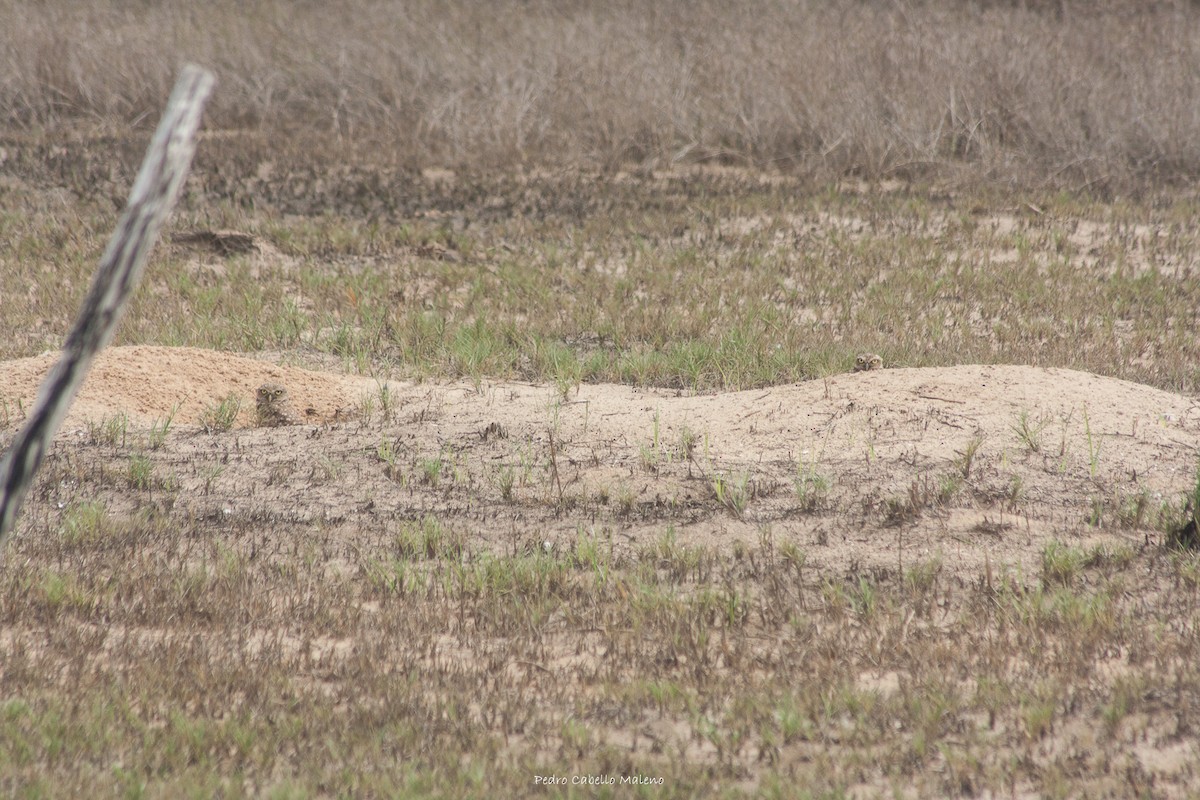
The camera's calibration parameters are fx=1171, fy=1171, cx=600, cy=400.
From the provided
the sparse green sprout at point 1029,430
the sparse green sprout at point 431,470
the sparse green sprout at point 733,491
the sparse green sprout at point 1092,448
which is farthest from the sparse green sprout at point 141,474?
the sparse green sprout at point 1092,448

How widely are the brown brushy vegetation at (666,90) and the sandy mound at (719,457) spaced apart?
22.7 ft

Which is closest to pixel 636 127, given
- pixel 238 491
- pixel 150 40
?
pixel 150 40

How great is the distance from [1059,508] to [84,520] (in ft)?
13.5

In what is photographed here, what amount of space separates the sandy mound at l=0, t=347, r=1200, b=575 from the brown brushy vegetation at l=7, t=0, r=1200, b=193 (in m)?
6.90

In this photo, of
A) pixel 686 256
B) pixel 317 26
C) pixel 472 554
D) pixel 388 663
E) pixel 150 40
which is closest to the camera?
pixel 388 663

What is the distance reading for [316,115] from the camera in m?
14.4

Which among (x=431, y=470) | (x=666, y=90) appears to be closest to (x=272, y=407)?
(x=431, y=470)

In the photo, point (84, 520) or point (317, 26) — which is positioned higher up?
point (84, 520)

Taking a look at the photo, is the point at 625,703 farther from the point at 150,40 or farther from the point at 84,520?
the point at 150,40

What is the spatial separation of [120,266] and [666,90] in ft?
38.7

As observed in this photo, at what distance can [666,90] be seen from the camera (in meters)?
13.9

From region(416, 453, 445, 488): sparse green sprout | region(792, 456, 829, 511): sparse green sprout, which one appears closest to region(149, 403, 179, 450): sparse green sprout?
region(416, 453, 445, 488): sparse green sprout

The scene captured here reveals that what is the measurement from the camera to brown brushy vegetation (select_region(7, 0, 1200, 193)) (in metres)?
13.0

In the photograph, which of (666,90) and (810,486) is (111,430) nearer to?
(810,486)
